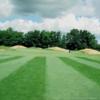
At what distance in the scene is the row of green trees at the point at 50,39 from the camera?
5851 inches

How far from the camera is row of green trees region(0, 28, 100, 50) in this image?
14861cm

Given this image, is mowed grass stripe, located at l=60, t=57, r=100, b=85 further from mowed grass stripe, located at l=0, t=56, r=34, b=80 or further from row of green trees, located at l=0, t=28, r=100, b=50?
row of green trees, located at l=0, t=28, r=100, b=50

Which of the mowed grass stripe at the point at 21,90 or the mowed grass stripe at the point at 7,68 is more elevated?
the mowed grass stripe at the point at 21,90

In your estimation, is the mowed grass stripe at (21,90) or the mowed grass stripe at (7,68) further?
the mowed grass stripe at (7,68)

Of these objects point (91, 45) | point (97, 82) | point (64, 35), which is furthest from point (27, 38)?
point (97, 82)

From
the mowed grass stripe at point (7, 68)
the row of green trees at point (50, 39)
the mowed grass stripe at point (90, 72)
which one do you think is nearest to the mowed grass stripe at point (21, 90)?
the mowed grass stripe at point (7, 68)

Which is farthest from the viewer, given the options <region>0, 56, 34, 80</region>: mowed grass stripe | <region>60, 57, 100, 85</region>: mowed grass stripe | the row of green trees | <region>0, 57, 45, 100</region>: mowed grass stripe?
the row of green trees

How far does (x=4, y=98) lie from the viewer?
7.79m

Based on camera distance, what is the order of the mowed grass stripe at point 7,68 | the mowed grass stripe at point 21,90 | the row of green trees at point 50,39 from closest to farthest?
the mowed grass stripe at point 21,90 < the mowed grass stripe at point 7,68 < the row of green trees at point 50,39

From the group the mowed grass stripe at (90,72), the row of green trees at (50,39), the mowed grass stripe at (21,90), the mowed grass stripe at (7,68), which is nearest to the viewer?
the mowed grass stripe at (21,90)

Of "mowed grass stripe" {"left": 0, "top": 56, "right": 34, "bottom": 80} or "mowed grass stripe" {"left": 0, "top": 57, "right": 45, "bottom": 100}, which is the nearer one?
"mowed grass stripe" {"left": 0, "top": 57, "right": 45, "bottom": 100}

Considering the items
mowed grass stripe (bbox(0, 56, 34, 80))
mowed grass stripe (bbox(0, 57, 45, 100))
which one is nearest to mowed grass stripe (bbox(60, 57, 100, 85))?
mowed grass stripe (bbox(0, 57, 45, 100))

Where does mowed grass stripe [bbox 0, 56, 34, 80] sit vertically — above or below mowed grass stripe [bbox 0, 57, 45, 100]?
below

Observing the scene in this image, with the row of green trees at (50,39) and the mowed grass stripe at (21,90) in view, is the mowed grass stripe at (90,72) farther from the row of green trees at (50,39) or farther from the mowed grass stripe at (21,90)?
the row of green trees at (50,39)
